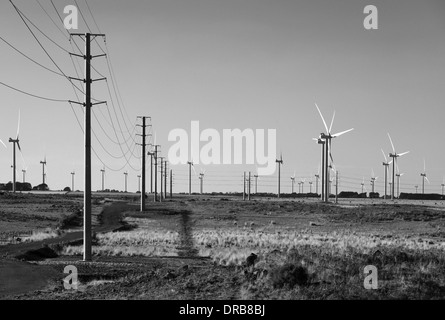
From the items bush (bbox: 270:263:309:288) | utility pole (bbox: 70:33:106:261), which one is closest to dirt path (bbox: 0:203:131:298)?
utility pole (bbox: 70:33:106:261)

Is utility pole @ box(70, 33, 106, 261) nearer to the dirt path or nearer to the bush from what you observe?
the dirt path

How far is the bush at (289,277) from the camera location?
1902cm

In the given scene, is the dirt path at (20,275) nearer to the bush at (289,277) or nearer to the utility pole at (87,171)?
the utility pole at (87,171)

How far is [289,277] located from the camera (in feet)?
62.7

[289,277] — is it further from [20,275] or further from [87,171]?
[87,171]

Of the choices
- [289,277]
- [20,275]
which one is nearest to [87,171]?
[20,275]

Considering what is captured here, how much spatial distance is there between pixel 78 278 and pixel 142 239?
71.1 feet

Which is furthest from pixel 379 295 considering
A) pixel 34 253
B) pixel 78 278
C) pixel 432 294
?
pixel 34 253

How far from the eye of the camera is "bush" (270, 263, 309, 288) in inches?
749

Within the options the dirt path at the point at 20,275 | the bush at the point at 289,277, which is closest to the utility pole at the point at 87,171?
the dirt path at the point at 20,275

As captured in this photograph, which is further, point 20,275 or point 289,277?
point 20,275

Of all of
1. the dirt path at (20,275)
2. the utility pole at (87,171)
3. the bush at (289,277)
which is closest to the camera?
the bush at (289,277)

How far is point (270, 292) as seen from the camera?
18.6m
